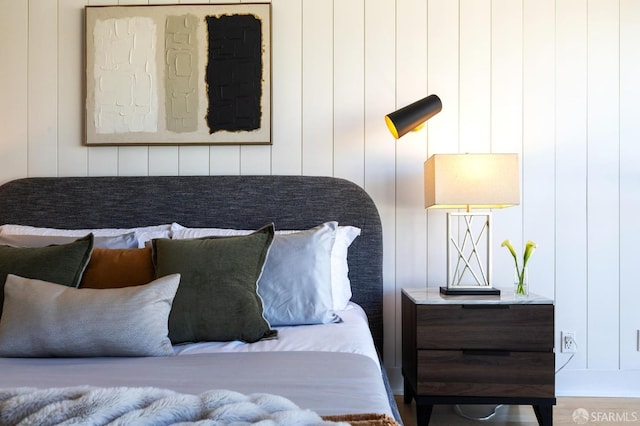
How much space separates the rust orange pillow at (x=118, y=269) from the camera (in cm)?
179

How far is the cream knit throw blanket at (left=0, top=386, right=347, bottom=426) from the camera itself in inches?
32.2

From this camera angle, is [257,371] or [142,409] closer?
[142,409]

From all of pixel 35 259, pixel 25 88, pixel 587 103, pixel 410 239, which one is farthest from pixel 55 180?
pixel 587 103

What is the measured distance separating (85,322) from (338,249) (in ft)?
3.48

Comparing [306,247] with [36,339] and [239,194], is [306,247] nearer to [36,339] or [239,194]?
[239,194]

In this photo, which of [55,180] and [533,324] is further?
[55,180]

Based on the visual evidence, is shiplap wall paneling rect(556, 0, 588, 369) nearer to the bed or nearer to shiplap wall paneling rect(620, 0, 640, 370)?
A: shiplap wall paneling rect(620, 0, 640, 370)

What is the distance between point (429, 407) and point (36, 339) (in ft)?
4.69

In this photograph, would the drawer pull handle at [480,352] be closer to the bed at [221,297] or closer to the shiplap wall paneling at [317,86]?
the bed at [221,297]

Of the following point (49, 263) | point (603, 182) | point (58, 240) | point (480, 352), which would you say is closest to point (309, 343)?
point (480, 352)

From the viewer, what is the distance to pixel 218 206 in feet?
8.13

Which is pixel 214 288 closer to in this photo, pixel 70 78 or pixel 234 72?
pixel 234 72

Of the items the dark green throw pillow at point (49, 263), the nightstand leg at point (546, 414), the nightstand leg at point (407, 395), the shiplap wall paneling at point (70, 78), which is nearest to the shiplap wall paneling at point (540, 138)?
the nightstand leg at point (546, 414)

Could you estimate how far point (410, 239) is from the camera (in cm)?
258
